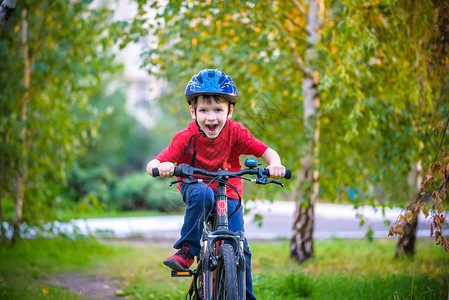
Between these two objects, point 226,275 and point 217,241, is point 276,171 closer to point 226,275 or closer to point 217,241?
point 217,241

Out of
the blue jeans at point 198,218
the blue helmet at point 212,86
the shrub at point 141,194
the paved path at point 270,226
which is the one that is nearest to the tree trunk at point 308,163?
the blue helmet at point 212,86

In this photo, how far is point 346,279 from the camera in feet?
18.2

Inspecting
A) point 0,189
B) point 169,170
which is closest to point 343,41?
point 169,170

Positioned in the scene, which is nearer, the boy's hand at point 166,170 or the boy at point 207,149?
the boy's hand at point 166,170

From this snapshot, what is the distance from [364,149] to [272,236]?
6730mm

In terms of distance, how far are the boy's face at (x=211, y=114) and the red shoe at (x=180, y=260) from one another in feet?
2.90

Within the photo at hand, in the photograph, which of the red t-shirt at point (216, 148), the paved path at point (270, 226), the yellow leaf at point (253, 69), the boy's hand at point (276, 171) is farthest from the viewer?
the paved path at point (270, 226)

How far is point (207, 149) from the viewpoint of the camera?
3.77 m

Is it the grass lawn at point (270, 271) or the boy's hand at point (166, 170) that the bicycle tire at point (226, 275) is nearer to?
the boy's hand at point (166, 170)

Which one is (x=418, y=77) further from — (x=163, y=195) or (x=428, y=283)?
(x=163, y=195)

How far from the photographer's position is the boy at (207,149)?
11.5 ft

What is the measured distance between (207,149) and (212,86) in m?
0.52

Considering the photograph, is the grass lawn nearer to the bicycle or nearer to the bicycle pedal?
the bicycle pedal

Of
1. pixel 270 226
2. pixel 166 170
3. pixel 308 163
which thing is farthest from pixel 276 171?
pixel 270 226
